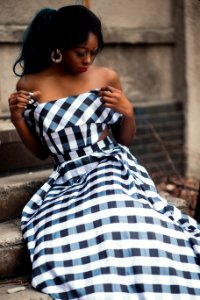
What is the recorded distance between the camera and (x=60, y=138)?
3.44 metres

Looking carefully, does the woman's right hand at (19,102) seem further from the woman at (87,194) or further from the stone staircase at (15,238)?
the stone staircase at (15,238)

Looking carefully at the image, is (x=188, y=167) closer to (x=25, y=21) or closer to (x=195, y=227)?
(x=25, y=21)

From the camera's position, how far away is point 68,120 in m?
3.42

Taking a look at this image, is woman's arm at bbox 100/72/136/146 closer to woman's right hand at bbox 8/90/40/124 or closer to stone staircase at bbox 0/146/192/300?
woman's right hand at bbox 8/90/40/124

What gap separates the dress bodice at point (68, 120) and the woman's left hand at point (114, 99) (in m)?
0.10

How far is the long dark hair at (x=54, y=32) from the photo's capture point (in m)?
3.28

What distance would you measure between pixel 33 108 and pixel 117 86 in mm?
605

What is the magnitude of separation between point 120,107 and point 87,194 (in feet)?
1.97

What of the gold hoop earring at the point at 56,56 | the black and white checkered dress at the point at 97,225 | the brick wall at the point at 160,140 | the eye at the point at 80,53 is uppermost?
the eye at the point at 80,53

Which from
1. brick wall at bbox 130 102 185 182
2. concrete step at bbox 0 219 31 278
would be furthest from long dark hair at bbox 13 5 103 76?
brick wall at bbox 130 102 185 182

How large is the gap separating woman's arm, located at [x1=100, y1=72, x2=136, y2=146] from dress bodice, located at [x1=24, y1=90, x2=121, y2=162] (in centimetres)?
12

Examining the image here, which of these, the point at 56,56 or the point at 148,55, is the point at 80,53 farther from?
the point at 148,55

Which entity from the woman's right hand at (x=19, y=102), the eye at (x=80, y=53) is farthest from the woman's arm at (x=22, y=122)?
the eye at (x=80, y=53)

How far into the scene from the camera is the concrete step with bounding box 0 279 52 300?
2.93 m
